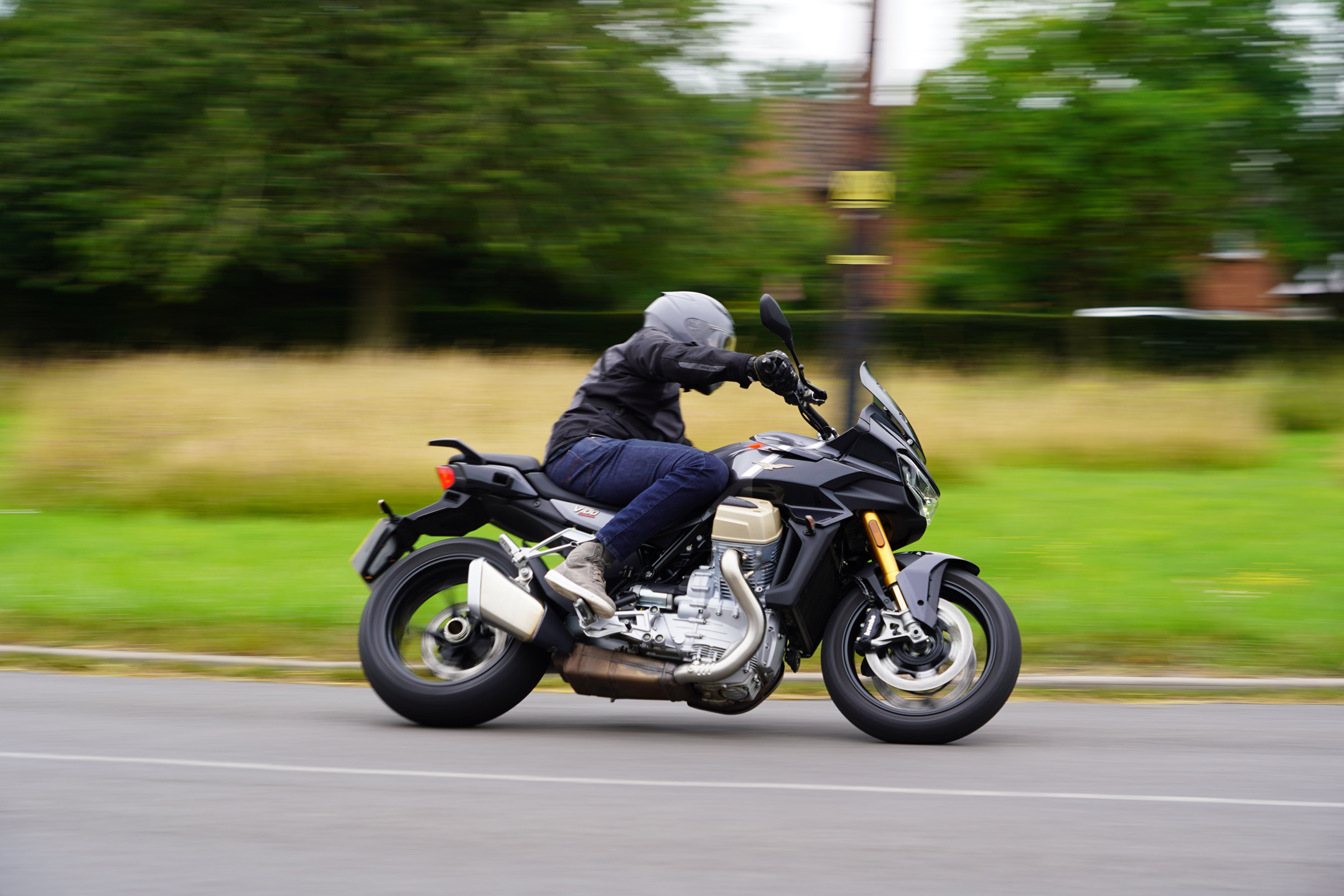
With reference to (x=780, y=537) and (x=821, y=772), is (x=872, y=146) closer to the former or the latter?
(x=780, y=537)

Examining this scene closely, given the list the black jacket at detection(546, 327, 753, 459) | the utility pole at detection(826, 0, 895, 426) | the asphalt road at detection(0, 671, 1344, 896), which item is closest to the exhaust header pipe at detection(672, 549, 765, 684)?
the asphalt road at detection(0, 671, 1344, 896)

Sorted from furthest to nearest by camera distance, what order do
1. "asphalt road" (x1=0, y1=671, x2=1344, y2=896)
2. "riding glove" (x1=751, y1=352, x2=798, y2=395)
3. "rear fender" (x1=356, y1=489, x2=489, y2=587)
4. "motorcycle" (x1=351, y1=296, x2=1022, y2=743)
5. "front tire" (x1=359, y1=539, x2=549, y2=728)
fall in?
1. "rear fender" (x1=356, y1=489, x2=489, y2=587)
2. "front tire" (x1=359, y1=539, x2=549, y2=728)
3. "motorcycle" (x1=351, y1=296, x2=1022, y2=743)
4. "riding glove" (x1=751, y1=352, x2=798, y2=395)
5. "asphalt road" (x1=0, y1=671, x2=1344, y2=896)

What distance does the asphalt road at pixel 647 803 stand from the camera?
3.78 meters

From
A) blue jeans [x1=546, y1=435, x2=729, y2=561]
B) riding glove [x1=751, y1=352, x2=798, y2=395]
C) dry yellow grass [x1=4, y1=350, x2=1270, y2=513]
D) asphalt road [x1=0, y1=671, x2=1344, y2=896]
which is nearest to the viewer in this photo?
asphalt road [x1=0, y1=671, x2=1344, y2=896]

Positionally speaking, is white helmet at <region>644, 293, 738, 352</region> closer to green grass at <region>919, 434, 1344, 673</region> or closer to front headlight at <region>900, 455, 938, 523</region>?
front headlight at <region>900, 455, 938, 523</region>

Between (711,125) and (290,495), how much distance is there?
16027mm

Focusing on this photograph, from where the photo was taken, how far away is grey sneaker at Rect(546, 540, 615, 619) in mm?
5422

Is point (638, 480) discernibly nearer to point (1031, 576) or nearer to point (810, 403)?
point (810, 403)

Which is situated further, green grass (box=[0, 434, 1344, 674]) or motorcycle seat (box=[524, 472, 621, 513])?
green grass (box=[0, 434, 1344, 674])

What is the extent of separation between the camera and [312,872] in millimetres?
3768

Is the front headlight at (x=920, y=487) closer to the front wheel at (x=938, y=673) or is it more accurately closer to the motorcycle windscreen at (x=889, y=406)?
the motorcycle windscreen at (x=889, y=406)

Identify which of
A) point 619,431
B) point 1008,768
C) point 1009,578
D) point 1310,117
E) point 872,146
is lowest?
point 1310,117

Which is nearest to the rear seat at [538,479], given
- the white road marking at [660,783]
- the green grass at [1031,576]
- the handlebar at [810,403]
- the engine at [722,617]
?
the engine at [722,617]

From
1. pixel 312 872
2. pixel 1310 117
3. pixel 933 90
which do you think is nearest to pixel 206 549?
pixel 312 872
